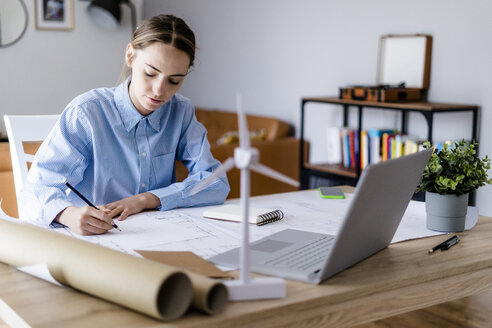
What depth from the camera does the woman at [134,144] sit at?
1.65 meters

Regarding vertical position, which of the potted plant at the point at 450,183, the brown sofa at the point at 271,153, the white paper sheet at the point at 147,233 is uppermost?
the potted plant at the point at 450,183

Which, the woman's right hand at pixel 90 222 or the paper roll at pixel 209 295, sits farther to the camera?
the woman's right hand at pixel 90 222

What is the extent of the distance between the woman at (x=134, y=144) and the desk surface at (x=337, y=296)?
47 centimetres

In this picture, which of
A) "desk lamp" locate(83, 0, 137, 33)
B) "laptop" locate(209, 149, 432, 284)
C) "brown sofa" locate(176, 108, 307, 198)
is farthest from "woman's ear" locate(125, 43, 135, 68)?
"desk lamp" locate(83, 0, 137, 33)

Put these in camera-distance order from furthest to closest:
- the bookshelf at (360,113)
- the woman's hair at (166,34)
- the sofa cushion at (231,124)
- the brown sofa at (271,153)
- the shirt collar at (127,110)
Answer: the sofa cushion at (231,124) → the brown sofa at (271,153) → the bookshelf at (360,113) → the shirt collar at (127,110) → the woman's hair at (166,34)

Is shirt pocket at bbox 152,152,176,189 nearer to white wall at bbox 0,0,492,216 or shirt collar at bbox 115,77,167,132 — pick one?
shirt collar at bbox 115,77,167,132

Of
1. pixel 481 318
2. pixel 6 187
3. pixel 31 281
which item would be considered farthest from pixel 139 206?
pixel 481 318

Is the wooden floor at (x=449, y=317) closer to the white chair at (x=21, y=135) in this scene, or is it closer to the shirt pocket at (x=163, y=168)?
the shirt pocket at (x=163, y=168)

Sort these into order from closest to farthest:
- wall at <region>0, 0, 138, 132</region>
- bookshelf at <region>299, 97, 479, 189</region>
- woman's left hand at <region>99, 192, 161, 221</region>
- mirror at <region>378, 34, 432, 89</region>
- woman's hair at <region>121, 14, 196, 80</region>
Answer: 1. woman's left hand at <region>99, 192, 161, 221</region>
2. woman's hair at <region>121, 14, 196, 80</region>
3. bookshelf at <region>299, 97, 479, 189</region>
4. mirror at <region>378, 34, 432, 89</region>
5. wall at <region>0, 0, 138, 132</region>

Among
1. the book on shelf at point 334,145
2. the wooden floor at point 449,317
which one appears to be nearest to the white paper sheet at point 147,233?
the wooden floor at point 449,317

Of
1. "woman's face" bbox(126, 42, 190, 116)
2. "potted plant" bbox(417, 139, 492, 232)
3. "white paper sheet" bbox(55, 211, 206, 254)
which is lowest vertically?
"white paper sheet" bbox(55, 211, 206, 254)

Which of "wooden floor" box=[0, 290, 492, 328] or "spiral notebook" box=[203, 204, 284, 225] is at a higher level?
"spiral notebook" box=[203, 204, 284, 225]

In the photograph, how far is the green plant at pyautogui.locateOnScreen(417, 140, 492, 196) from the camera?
4.91 feet

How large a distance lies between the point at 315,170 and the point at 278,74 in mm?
1071
